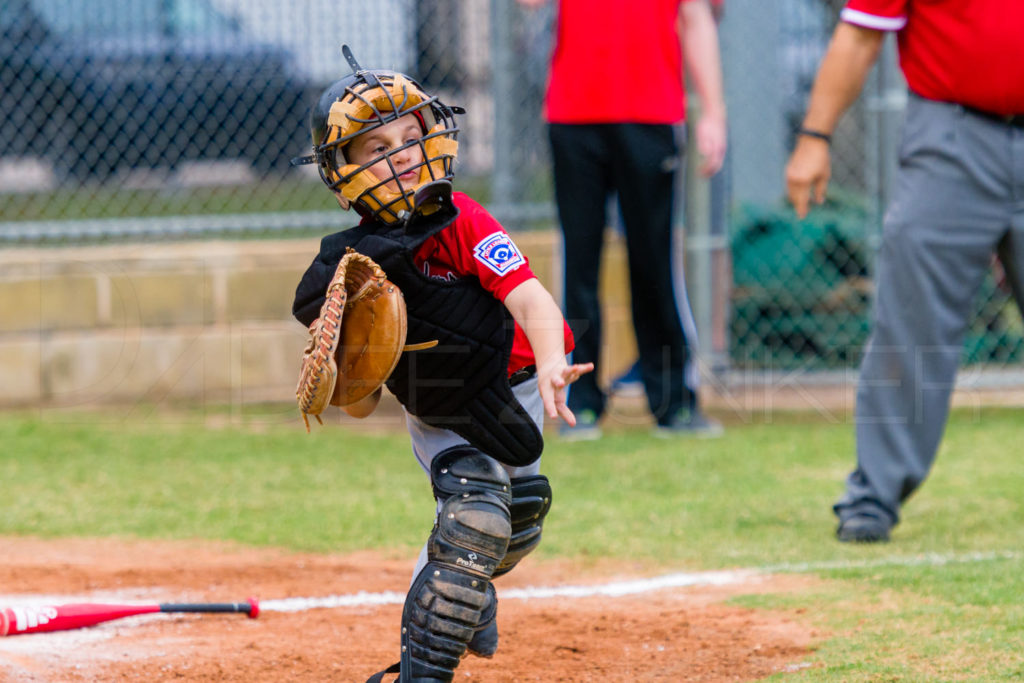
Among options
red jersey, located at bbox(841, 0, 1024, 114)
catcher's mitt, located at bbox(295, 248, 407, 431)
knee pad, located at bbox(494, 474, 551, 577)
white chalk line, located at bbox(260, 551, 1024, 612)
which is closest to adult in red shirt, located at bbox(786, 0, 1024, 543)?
red jersey, located at bbox(841, 0, 1024, 114)

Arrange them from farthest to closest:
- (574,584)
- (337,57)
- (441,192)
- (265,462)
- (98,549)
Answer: (337,57)
(265,462)
(98,549)
(574,584)
(441,192)

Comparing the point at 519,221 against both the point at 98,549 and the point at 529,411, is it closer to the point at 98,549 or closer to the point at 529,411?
the point at 98,549

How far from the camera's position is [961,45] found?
4.03 metres

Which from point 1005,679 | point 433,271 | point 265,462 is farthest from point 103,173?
point 1005,679

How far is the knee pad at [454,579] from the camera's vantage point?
265cm

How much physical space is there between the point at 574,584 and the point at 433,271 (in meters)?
1.40

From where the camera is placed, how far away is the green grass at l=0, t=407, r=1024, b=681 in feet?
11.0

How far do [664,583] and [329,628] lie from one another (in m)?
1.04

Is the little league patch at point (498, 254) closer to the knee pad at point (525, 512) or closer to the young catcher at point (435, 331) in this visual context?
the young catcher at point (435, 331)

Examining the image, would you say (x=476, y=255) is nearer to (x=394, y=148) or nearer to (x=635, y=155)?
(x=394, y=148)

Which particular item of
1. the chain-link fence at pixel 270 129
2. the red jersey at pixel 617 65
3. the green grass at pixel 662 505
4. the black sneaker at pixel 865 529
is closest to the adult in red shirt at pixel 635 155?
the red jersey at pixel 617 65

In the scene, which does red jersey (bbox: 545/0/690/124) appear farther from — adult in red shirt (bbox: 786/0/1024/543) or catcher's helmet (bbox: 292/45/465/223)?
catcher's helmet (bbox: 292/45/465/223)

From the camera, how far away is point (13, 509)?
497 cm

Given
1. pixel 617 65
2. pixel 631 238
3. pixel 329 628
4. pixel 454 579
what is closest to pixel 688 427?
pixel 631 238
